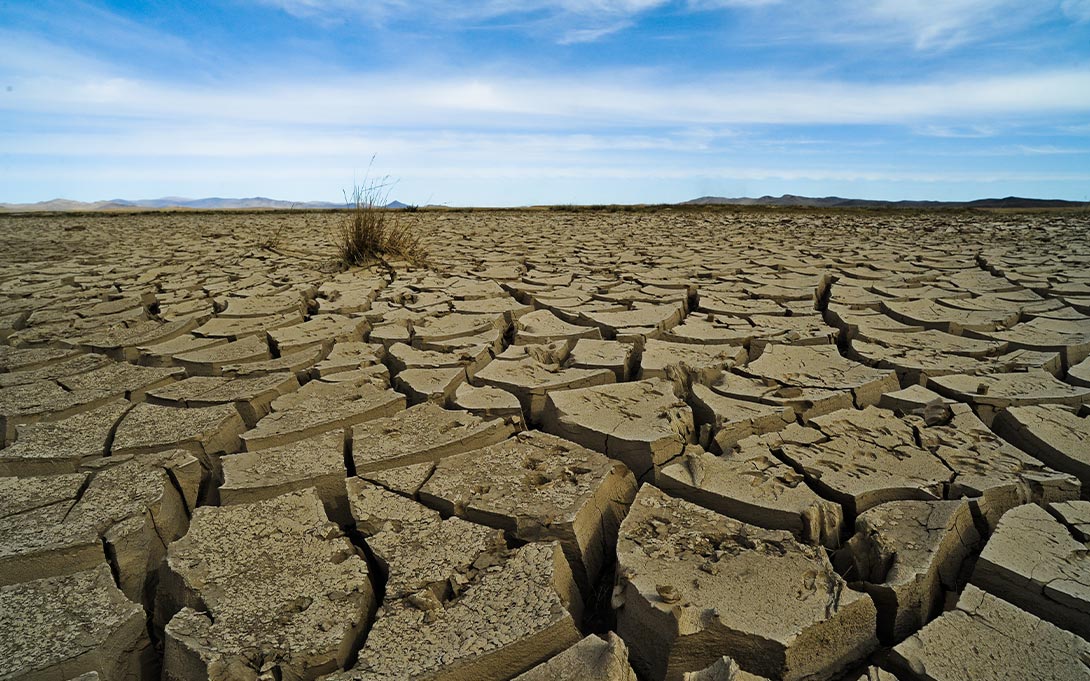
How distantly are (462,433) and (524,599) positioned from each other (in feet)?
2.29

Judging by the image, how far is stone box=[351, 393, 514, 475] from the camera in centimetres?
162

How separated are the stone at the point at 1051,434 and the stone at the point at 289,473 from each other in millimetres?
1755

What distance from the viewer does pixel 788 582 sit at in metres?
1.12

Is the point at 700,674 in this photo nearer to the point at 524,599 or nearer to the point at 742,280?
the point at 524,599

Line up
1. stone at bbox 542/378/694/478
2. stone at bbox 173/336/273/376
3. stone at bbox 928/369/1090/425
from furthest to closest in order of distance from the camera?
stone at bbox 173/336/273/376, stone at bbox 928/369/1090/425, stone at bbox 542/378/694/478

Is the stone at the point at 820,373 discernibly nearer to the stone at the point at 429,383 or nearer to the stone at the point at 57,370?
the stone at the point at 429,383

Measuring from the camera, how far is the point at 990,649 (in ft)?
3.16

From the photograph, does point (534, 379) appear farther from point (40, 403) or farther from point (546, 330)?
point (40, 403)

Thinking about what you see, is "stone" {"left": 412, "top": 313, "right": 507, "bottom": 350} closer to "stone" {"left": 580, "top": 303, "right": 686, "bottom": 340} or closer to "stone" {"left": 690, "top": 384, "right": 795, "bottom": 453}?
"stone" {"left": 580, "top": 303, "right": 686, "bottom": 340}

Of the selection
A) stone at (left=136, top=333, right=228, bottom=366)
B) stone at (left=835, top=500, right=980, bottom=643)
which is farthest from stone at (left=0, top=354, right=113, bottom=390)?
stone at (left=835, top=500, right=980, bottom=643)

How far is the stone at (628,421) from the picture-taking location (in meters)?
1.62

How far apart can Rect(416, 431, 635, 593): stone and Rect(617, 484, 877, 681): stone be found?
0.10 metres

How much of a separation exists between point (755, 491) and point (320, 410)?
1.30 metres

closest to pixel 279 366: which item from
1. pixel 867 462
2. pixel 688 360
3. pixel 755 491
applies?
pixel 688 360
